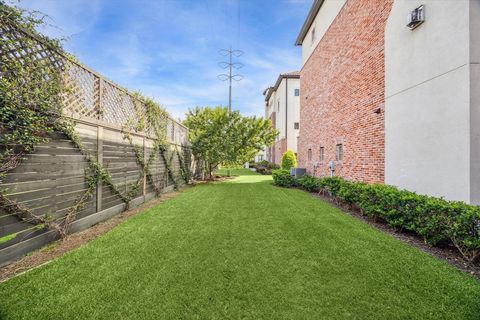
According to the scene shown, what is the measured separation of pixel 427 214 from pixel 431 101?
7.23ft

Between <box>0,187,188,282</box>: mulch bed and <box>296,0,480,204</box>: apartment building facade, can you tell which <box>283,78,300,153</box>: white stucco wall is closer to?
<box>296,0,480,204</box>: apartment building facade

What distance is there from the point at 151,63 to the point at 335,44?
8671 mm

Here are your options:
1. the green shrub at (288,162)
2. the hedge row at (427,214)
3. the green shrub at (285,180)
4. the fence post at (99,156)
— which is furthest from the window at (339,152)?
the fence post at (99,156)

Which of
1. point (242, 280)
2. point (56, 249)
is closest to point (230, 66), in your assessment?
point (56, 249)

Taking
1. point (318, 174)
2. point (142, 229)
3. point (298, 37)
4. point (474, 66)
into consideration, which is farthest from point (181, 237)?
point (298, 37)

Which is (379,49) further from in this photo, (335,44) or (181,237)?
(181,237)

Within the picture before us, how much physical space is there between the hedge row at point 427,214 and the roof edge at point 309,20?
9.03 m

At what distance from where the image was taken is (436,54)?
411 cm

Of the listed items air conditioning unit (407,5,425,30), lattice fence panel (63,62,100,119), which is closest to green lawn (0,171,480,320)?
lattice fence panel (63,62,100,119)

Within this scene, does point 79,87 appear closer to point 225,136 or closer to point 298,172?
point 225,136

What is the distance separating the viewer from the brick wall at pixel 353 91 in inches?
241

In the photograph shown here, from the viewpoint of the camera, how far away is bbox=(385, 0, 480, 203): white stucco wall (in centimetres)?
358

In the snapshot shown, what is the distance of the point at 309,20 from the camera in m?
11.4

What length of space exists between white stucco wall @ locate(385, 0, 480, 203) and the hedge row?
1.72 feet
